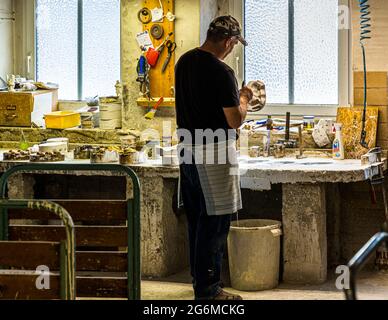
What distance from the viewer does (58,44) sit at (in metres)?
8.59

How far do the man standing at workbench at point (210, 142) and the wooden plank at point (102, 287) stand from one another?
71.6 inches

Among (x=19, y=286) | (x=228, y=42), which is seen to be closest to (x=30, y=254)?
(x=19, y=286)

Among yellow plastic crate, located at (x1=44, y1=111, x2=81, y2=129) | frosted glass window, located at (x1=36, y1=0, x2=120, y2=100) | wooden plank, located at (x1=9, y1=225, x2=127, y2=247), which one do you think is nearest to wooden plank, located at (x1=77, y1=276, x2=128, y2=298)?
wooden plank, located at (x1=9, y1=225, x2=127, y2=247)

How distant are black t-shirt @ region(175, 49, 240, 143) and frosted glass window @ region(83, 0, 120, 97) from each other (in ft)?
8.26

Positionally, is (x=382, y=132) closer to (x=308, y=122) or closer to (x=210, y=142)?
(x=308, y=122)

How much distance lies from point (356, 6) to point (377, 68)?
51cm

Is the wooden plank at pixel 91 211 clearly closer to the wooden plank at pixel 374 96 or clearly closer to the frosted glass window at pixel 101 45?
the wooden plank at pixel 374 96

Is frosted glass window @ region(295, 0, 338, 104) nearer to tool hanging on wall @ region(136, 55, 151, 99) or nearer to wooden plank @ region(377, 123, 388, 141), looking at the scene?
wooden plank @ region(377, 123, 388, 141)

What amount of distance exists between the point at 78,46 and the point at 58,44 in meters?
0.21

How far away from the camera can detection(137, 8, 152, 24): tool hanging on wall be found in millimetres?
7812

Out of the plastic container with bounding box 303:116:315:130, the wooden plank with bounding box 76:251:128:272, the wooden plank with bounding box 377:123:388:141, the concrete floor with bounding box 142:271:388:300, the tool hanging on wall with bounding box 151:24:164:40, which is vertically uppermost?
the tool hanging on wall with bounding box 151:24:164:40

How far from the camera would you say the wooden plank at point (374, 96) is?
24.2 feet

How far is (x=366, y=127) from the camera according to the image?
7352mm
